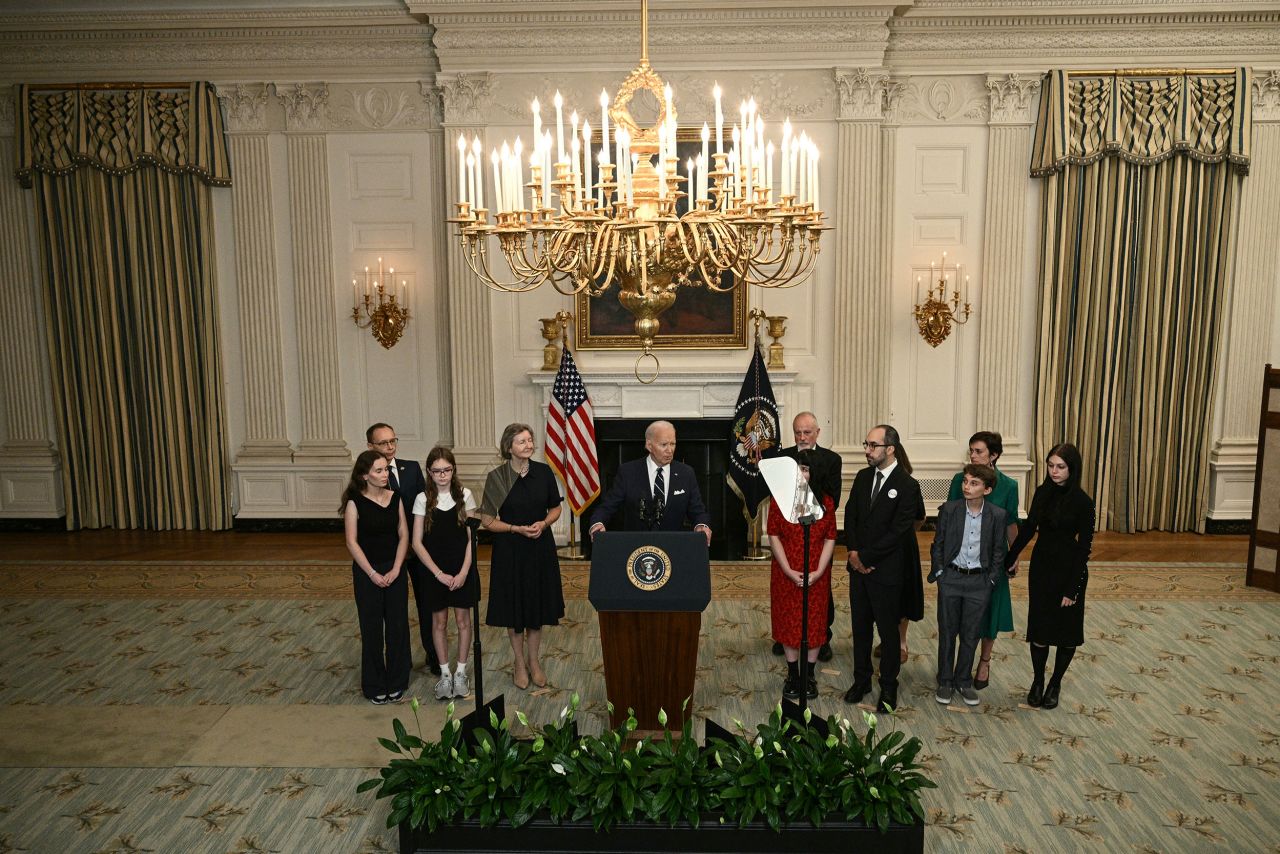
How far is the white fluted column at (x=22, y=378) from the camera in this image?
359 inches

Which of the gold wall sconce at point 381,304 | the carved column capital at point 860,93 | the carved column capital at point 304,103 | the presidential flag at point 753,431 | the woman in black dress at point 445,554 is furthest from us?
the gold wall sconce at point 381,304

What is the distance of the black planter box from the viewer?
391 cm

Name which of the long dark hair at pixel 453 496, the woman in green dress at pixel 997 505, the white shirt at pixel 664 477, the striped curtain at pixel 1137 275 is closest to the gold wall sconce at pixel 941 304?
the striped curtain at pixel 1137 275

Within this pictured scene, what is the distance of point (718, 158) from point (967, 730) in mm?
3223

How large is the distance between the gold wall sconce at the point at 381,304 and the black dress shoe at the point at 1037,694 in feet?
19.7

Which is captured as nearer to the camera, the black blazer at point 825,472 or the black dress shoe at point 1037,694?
the black dress shoe at point 1037,694

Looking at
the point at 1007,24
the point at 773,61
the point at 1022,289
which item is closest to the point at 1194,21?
the point at 1007,24

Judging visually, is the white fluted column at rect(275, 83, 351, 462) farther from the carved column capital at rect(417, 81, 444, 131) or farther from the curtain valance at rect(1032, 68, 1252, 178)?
the curtain valance at rect(1032, 68, 1252, 178)

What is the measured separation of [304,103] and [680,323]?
387cm

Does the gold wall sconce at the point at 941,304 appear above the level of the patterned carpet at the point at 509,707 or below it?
above

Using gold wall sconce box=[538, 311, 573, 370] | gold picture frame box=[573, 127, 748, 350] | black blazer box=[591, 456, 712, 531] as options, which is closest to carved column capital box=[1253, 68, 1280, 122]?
gold picture frame box=[573, 127, 748, 350]

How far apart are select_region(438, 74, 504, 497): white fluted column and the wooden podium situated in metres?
4.18

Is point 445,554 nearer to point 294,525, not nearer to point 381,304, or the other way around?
point 381,304

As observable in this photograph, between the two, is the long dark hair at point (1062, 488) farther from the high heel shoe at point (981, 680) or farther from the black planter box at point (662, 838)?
the black planter box at point (662, 838)
